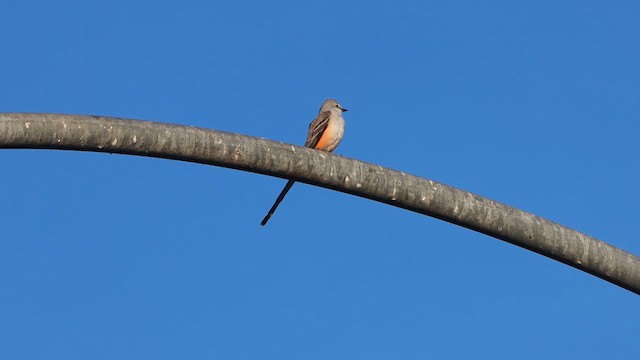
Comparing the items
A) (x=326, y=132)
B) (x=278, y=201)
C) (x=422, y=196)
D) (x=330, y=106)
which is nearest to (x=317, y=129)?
(x=326, y=132)

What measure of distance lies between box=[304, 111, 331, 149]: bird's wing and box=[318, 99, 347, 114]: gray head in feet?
1.81

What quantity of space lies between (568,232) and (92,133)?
3.26m

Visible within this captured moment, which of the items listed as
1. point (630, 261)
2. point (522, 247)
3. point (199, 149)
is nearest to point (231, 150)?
point (199, 149)

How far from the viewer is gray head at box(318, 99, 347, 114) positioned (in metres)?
15.9

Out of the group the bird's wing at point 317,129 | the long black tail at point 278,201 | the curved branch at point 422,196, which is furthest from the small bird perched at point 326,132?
the curved branch at point 422,196

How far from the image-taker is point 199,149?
7984mm

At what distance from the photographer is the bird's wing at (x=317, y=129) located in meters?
15.0

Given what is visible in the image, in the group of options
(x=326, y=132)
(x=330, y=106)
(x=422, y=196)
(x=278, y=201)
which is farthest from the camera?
(x=330, y=106)

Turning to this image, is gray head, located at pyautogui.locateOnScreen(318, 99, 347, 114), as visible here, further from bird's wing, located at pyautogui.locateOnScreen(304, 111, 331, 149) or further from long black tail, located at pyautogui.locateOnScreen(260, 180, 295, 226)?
long black tail, located at pyautogui.locateOnScreen(260, 180, 295, 226)

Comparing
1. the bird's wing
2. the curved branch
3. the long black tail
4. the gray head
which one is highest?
the gray head

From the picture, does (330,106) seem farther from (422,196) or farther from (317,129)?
(422,196)

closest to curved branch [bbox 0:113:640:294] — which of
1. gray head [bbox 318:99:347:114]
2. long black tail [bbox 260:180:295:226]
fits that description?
long black tail [bbox 260:180:295:226]

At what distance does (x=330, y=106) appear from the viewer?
16.1 m

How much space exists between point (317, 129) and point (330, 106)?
1.15 meters
